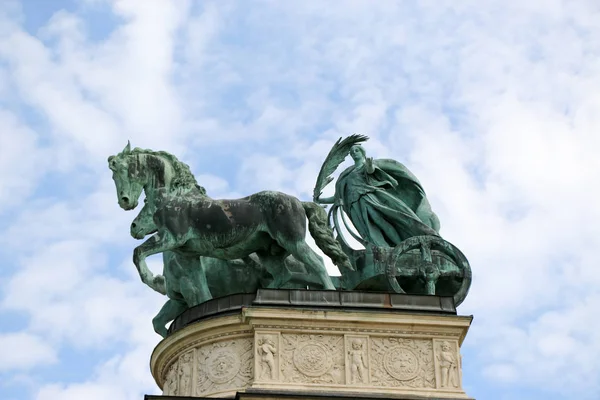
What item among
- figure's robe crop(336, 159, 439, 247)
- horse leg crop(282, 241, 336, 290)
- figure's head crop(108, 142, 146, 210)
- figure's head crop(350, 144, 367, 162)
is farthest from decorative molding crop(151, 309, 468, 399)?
figure's head crop(350, 144, 367, 162)

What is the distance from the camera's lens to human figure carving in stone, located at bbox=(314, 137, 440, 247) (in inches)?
968

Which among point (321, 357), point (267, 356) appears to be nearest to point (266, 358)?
point (267, 356)

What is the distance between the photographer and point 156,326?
80.5ft

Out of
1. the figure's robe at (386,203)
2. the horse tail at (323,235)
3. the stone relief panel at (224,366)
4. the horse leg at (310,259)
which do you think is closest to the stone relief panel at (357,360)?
the horse leg at (310,259)

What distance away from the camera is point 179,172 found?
23891 mm

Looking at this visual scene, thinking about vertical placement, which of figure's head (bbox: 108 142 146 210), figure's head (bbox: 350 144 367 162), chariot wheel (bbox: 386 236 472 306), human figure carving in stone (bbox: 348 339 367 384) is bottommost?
human figure carving in stone (bbox: 348 339 367 384)

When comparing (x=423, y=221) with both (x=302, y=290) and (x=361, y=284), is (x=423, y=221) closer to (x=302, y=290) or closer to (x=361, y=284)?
(x=361, y=284)

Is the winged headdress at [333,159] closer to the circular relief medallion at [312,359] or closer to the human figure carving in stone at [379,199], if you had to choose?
the human figure carving in stone at [379,199]

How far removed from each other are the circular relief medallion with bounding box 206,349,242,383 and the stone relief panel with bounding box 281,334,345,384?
0.83 m

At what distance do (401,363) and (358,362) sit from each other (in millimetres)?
752

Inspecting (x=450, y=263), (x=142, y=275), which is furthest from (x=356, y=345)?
(x=142, y=275)

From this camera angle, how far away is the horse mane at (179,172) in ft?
77.9

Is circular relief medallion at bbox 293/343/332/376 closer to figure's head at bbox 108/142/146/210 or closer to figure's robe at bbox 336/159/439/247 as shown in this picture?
figure's robe at bbox 336/159/439/247

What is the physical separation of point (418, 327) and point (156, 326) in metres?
5.37
